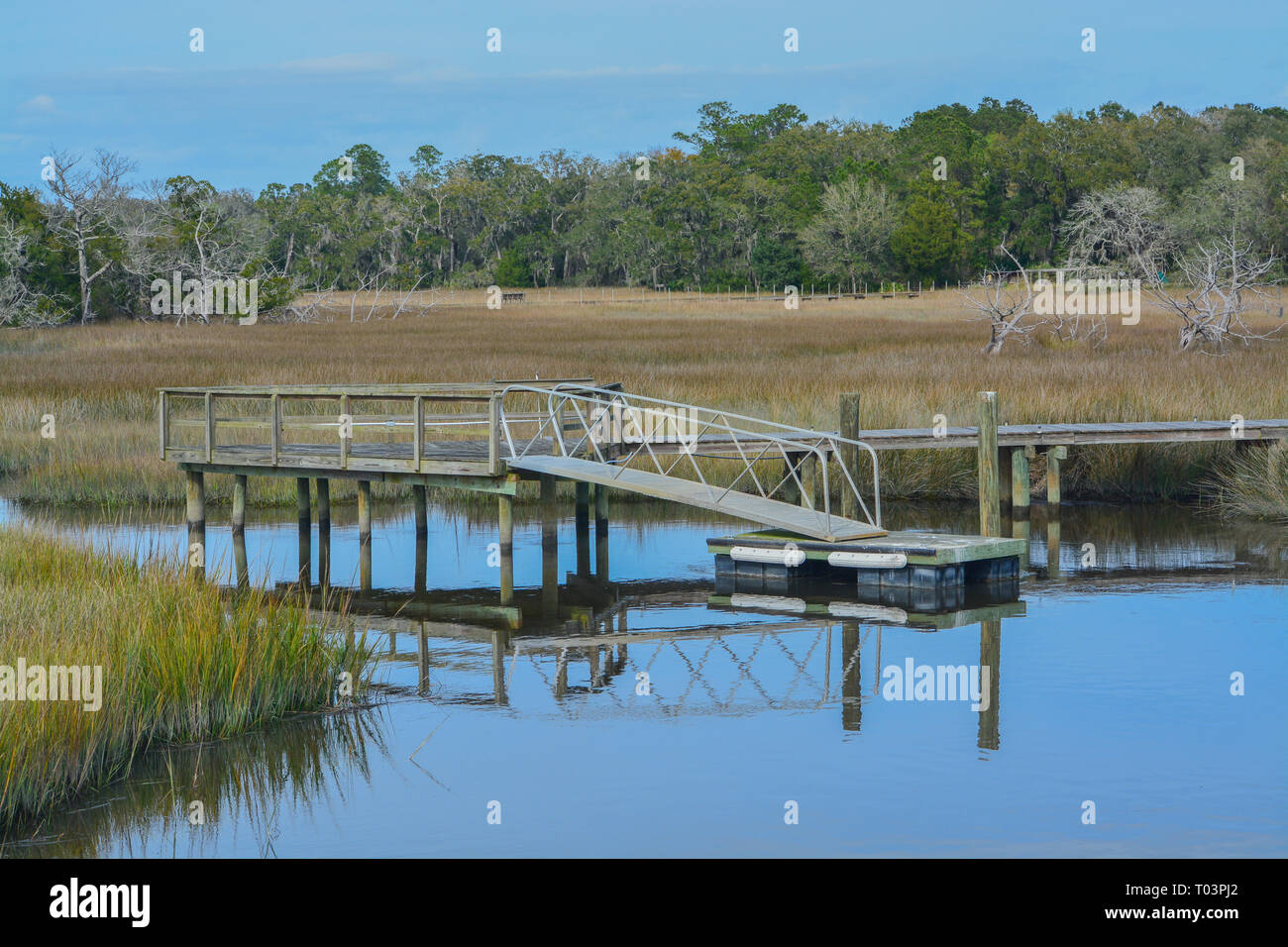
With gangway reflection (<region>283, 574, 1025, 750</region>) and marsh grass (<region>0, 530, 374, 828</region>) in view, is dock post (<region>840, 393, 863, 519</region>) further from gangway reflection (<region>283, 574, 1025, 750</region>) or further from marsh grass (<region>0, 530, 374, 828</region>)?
marsh grass (<region>0, 530, 374, 828</region>)

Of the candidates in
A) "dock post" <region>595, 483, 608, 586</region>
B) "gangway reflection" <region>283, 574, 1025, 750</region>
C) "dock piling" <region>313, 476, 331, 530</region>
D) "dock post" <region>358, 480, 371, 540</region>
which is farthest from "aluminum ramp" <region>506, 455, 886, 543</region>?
"dock piling" <region>313, 476, 331, 530</region>

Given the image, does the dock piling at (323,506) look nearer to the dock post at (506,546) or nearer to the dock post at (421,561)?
the dock post at (421,561)

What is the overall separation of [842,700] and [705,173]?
80.7 m

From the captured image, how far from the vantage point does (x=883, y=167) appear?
89875 mm

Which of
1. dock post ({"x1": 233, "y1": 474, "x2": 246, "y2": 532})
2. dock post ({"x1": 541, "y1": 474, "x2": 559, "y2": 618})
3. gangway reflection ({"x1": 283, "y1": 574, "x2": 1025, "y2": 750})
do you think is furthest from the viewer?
dock post ({"x1": 233, "y1": 474, "x2": 246, "y2": 532})

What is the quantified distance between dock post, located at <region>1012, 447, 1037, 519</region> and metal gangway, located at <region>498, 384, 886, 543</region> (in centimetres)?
207

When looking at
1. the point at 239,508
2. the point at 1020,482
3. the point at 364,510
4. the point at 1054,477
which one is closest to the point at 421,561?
the point at 364,510

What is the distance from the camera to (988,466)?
17.3m

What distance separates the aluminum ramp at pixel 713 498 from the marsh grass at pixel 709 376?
579cm

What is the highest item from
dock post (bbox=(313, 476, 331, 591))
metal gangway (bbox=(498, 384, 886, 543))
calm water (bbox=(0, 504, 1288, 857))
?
metal gangway (bbox=(498, 384, 886, 543))

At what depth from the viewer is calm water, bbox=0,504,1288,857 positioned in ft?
27.6

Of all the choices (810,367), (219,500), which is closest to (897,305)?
(810,367)

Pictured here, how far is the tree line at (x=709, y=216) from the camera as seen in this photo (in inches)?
2343

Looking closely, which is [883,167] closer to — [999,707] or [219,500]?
[219,500]
